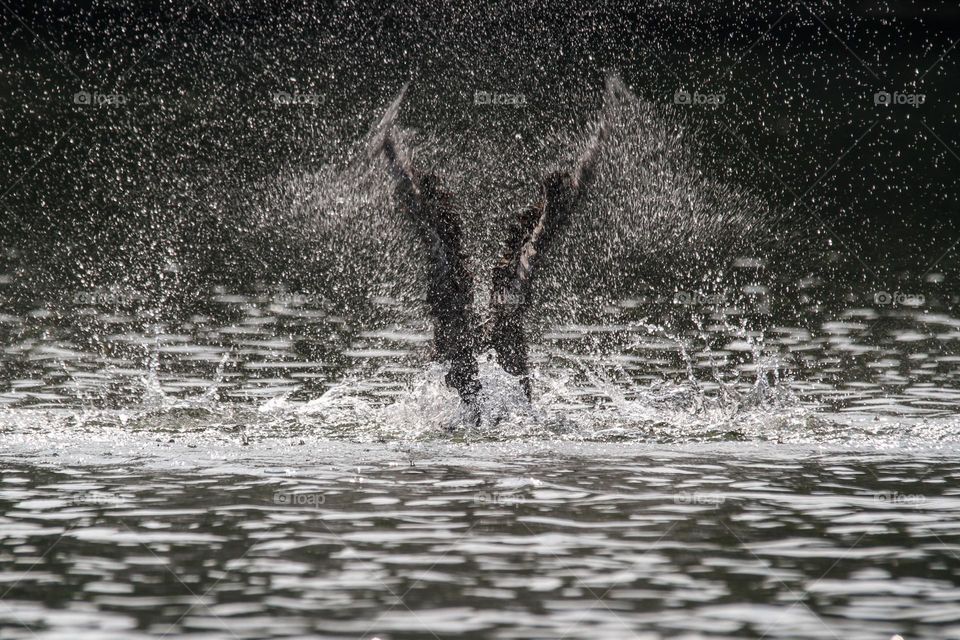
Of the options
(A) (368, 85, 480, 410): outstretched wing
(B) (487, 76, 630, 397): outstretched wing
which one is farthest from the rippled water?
(B) (487, 76, 630, 397): outstretched wing

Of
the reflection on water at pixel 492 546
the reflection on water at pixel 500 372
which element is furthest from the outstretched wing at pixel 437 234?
the reflection on water at pixel 492 546

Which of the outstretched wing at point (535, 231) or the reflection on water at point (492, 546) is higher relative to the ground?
the outstretched wing at point (535, 231)

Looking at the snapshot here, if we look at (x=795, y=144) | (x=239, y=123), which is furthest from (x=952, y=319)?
(x=239, y=123)

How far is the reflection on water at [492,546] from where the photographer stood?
7.27m

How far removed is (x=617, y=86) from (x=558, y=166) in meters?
1.01

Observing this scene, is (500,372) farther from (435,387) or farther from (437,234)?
(437,234)

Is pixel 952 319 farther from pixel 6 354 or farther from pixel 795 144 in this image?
pixel 795 144

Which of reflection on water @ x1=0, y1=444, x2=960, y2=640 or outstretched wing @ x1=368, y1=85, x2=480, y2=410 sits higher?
outstretched wing @ x1=368, y1=85, x2=480, y2=410

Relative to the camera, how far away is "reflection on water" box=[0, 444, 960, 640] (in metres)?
7.27

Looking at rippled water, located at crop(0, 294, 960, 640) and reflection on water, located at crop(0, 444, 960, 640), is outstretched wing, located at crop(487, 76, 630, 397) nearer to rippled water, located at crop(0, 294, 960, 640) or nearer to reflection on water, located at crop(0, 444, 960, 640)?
rippled water, located at crop(0, 294, 960, 640)

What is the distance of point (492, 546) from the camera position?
8547mm

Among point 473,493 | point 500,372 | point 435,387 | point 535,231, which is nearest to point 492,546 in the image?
point 473,493

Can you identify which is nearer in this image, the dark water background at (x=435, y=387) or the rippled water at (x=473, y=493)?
the rippled water at (x=473, y=493)

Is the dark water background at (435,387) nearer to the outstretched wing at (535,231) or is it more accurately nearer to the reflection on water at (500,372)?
the reflection on water at (500,372)
